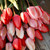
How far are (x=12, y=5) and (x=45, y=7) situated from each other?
192 millimetres

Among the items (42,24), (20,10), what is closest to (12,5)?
(20,10)

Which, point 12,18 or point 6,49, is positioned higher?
point 12,18

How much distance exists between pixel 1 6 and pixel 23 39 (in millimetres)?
185

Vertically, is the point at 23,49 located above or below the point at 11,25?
below

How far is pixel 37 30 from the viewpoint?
69cm

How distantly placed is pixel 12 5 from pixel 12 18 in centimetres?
7

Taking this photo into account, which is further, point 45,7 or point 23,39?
point 45,7

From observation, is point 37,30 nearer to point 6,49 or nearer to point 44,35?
point 44,35

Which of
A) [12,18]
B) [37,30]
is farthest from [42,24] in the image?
[12,18]

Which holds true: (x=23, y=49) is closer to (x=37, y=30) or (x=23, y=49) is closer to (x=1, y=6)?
(x=37, y=30)

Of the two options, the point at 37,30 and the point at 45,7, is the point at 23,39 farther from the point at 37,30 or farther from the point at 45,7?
the point at 45,7

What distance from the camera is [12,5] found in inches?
26.9

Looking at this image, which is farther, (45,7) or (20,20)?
(45,7)

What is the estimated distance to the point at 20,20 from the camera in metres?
0.65
